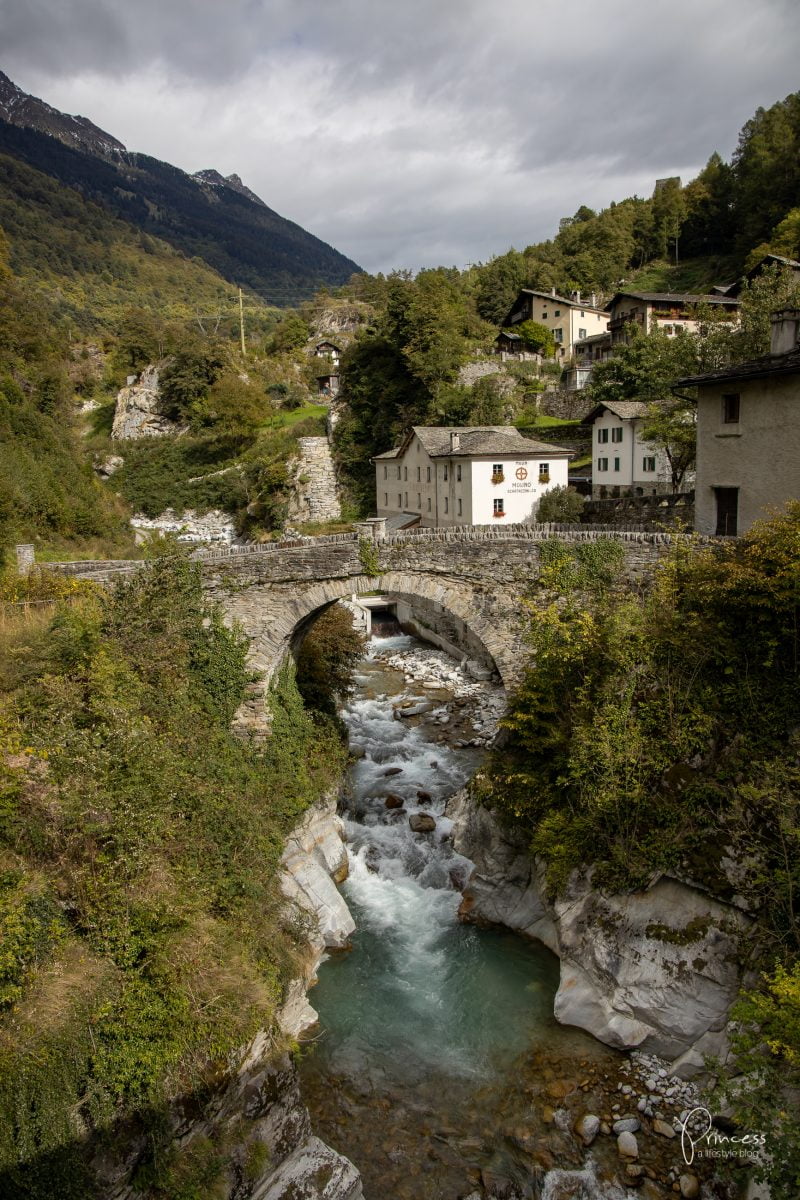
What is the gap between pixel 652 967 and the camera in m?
11.0

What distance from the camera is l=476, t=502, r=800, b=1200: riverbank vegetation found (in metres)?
10.7

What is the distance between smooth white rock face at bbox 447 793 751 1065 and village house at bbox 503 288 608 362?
5349cm

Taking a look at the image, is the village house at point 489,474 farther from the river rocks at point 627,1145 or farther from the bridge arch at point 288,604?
the river rocks at point 627,1145

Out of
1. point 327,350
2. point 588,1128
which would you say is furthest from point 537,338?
point 588,1128

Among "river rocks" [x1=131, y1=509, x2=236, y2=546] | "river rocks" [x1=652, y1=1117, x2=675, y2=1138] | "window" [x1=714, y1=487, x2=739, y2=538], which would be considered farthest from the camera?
"river rocks" [x1=131, y1=509, x2=236, y2=546]

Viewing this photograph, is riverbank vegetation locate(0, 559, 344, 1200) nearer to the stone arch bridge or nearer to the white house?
the stone arch bridge

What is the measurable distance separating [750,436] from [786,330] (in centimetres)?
262

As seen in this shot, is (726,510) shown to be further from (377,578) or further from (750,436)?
(377,578)

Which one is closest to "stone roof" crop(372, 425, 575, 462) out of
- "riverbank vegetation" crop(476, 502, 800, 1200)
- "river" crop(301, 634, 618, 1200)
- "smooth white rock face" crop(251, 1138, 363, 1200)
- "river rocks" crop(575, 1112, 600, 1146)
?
"river" crop(301, 634, 618, 1200)

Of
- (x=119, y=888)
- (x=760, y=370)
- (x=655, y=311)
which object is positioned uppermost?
(x=655, y=311)

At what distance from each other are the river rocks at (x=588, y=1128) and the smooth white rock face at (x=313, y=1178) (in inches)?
128

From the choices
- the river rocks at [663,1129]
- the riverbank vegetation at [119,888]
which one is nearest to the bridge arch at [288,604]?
the riverbank vegetation at [119,888]

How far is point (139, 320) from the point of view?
59125mm

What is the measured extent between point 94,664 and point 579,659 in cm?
961
